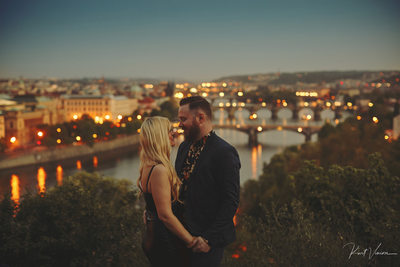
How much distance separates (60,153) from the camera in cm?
1345

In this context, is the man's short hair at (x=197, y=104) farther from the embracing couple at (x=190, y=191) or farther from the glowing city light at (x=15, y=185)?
the glowing city light at (x=15, y=185)

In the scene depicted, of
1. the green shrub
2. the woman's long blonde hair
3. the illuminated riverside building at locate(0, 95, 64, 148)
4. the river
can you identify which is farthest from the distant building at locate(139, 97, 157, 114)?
the woman's long blonde hair

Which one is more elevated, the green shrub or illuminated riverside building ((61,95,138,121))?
the green shrub

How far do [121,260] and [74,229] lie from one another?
294mm

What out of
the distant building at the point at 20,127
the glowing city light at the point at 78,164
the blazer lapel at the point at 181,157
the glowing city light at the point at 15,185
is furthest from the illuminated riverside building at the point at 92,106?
the blazer lapel at the point at 181,157

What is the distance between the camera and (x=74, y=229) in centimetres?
193

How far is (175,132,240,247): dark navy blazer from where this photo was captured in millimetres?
934

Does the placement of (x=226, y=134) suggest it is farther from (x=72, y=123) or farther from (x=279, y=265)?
(x=279, y=265)

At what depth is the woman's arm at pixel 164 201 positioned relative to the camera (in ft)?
2.93

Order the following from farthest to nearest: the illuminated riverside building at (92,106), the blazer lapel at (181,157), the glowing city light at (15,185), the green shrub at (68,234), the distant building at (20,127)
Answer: the illuminated riverside building at (92,106)
the distant building at (20,127)
the glowing city light at (15,185)
the green shrub at (68,234)
the blazer lapel at (181,157)

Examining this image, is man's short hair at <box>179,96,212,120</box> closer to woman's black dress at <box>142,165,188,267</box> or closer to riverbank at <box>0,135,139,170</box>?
woman's black dress at <box>142,165,188,267</box>

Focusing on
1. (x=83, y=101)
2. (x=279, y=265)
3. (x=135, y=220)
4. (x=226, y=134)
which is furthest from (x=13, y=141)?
(x=279, y=265)

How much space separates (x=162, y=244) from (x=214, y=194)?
165 millimetres

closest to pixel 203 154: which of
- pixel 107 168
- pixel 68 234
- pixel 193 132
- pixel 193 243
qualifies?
pixel 193 132
